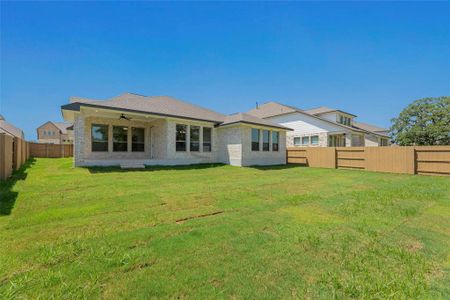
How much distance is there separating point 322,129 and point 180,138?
16448mm

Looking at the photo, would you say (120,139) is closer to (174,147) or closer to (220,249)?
(174,147)

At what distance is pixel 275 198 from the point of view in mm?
5855

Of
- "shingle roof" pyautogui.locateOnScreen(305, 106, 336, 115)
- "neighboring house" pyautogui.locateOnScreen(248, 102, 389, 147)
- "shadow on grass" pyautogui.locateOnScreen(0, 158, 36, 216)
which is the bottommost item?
"shadow on grass" pyautogui.locateOnScreen(0, 158, 36, 216)

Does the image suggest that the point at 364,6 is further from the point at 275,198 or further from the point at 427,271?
the point at 427,271

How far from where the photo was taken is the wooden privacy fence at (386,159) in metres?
11.7

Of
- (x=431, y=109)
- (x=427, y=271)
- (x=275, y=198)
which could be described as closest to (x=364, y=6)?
(x=275, y=198)

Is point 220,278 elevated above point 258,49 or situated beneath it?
situated beneath

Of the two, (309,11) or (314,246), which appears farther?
(309,11)

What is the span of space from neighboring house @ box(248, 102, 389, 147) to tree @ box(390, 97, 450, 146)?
2.11 meters

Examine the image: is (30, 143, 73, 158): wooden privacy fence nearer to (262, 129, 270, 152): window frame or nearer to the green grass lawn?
the green grass lawn

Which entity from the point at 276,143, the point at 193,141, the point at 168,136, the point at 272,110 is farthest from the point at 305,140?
the point at 168,136

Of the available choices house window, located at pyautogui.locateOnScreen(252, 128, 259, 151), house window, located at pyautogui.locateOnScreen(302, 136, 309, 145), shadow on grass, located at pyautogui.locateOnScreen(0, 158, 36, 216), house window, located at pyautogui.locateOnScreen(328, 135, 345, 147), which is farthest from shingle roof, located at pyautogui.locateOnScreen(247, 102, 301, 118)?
shadow on grass, located at pyautogui.locateOnScreen(0, 158, 36, 216)

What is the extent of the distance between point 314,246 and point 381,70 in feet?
67.4

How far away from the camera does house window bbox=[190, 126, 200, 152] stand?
15.4 m
